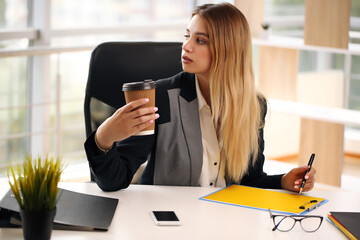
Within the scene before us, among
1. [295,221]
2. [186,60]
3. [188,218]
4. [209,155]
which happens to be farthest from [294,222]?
[186,60]

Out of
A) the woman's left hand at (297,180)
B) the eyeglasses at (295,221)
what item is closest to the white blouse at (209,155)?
the woman's left hand at (297,180)

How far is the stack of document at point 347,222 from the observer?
150cm

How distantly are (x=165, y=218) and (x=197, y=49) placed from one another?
65 cm

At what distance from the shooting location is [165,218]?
5.09ft

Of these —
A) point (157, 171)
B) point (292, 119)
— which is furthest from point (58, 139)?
point (292, 119)

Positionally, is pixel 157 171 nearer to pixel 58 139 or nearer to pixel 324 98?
pixel 58 139

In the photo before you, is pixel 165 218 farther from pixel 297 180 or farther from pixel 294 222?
pixel 297 180

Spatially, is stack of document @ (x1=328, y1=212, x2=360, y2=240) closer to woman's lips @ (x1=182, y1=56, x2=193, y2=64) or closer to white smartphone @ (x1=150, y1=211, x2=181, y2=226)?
white smartphone @ (x1=150, y1=211, x2=181, y2=226)

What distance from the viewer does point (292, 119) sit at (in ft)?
15.6

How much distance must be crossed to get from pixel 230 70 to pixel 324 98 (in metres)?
3.18

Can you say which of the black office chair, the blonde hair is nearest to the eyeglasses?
the blonde hair

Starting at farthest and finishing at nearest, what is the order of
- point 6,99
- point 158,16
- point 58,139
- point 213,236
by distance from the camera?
point 158,16 < point 6,99 < point 58,139 < point 213,236

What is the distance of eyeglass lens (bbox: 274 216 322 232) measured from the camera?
5.08 ft

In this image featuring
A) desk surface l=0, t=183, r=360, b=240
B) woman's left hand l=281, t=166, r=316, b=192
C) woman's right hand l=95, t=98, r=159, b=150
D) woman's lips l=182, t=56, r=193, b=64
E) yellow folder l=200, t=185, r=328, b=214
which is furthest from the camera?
woman's lips l=182, t=56, r=193, b=64
